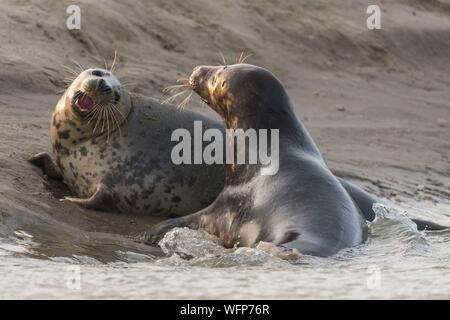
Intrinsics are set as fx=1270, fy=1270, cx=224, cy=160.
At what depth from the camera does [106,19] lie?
13.5 meters

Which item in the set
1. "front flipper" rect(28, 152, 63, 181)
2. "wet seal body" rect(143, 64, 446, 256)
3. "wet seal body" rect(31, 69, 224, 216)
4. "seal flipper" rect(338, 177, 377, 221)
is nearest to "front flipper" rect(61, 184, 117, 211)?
"wet seal body" rect(31, 69, 224, 216)

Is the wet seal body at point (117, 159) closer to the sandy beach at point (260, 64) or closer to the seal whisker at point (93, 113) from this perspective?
the seal whisker at point (93, 113)

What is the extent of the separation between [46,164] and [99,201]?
69cm

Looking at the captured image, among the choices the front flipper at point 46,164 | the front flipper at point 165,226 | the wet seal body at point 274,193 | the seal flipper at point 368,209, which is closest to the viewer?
the wet seal body at point 274,193

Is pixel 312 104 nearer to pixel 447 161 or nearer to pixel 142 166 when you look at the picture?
pixel 447 161

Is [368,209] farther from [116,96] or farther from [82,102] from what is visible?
[82,102]

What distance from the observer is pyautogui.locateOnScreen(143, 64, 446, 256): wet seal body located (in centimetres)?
733

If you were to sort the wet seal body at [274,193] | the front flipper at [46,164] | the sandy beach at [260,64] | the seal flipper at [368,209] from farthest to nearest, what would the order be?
the front flipper at [46,164] < the seal flipper at [368,209] < the sandy beach at [260,64] < the wet seal body at [274,193]

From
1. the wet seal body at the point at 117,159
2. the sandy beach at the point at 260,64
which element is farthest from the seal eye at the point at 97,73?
the sandy beach at the point at 260,64

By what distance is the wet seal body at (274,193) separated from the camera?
7.33 meters

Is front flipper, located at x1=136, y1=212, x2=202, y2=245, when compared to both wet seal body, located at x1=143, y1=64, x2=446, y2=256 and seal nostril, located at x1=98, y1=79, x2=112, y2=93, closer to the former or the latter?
wet seal body, located at x1=143, y1=64, x2=446, y2=256

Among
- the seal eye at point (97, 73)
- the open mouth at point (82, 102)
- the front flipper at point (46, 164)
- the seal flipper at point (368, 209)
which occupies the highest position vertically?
the seal eye at point (97, 73)

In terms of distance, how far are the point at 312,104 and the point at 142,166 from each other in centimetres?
548

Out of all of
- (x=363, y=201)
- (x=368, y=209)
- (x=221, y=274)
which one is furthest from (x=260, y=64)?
(x=221, y=274)
